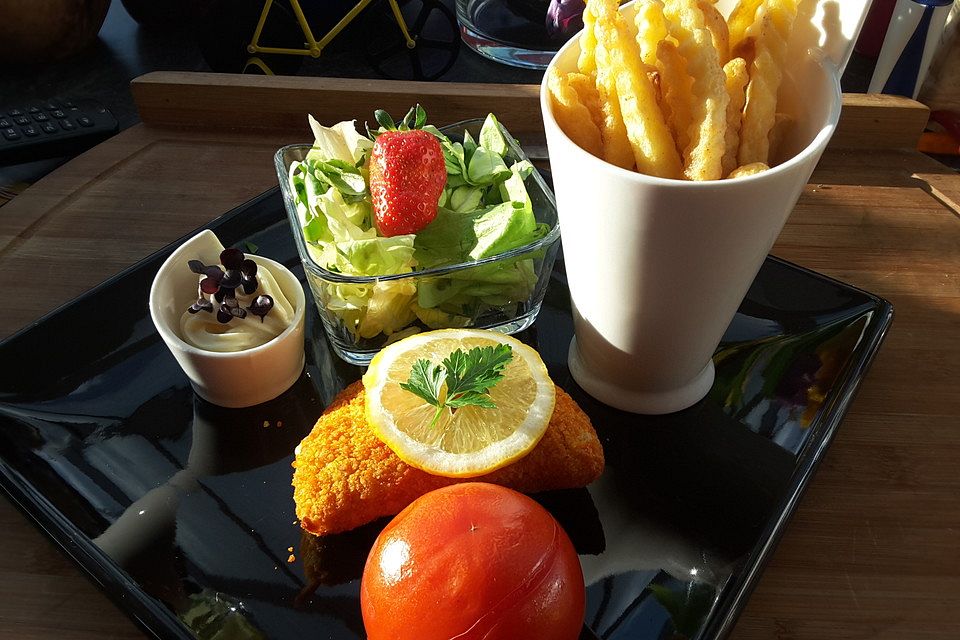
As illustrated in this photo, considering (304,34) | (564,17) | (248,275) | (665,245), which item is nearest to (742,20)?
(665,245)

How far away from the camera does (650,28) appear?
843mm

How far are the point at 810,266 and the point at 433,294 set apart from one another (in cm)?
66

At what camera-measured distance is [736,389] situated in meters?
1.10

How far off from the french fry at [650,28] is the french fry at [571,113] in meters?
0.08

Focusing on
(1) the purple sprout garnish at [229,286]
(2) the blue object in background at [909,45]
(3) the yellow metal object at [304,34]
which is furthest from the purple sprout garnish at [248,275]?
(2) the blue object in background at [909,45]

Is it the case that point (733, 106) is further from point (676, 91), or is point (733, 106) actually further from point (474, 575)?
point (474, 575)

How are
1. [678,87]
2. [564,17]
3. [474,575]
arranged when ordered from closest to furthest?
[474,575], [678,87], [564,17]

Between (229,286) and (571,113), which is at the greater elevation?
(571,113)

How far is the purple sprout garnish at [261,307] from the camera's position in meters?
1.08

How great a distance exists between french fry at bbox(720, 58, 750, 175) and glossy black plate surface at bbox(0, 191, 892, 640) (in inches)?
14.1

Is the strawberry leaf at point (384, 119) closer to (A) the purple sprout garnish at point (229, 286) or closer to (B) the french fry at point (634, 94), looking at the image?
(A) the purple sprout garnish at point (229, 286)

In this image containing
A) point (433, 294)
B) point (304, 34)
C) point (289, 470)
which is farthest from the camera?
point (304, 34)

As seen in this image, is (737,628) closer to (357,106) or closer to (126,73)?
(357,106)

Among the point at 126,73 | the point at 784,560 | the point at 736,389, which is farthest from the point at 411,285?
the point at 126,73
